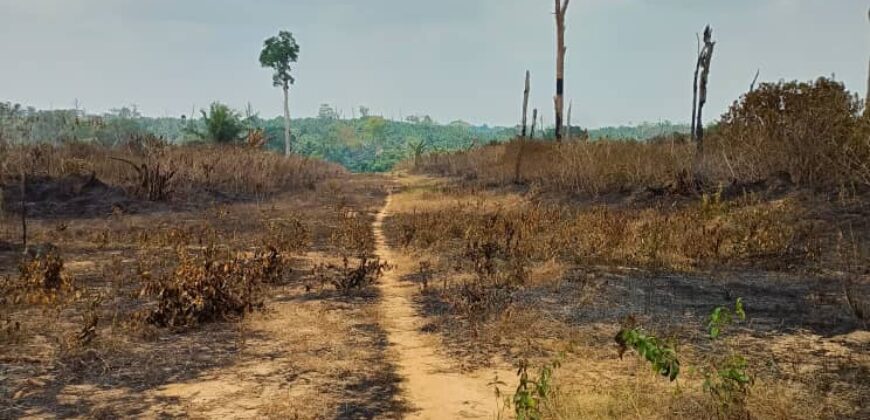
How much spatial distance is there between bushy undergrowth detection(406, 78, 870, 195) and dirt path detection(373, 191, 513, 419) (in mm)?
6244

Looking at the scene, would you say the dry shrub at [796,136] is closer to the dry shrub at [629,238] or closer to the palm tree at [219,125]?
the dry shrub at [629,238]

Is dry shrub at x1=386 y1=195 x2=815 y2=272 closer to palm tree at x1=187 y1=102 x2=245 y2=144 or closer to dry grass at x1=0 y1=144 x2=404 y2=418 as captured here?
dry grass at x1=0 y1=144 x2=404 y2=418

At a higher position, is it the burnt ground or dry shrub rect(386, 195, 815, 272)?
dry shrub rect(386, 195, 815, 272)

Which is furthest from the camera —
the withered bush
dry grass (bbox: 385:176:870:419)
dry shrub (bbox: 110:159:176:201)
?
dry shrub (bbox: 110:159:176:201)

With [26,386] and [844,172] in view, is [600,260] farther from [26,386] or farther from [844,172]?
[26,386]

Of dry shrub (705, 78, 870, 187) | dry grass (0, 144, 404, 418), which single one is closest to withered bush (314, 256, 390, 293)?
dry grass (0, 144, 404, 418)

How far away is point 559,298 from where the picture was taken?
7238 millimetres

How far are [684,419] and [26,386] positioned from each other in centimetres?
457

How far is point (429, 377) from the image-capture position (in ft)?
16.0

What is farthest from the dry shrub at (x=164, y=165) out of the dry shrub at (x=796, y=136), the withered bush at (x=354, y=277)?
the dry shrub at (x=796, y=136)

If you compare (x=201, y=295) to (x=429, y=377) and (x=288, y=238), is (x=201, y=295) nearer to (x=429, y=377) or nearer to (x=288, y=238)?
(x=429, y=377)

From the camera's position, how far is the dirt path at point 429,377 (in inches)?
167

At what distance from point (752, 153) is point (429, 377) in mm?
11095

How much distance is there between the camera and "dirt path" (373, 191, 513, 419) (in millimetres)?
4254
